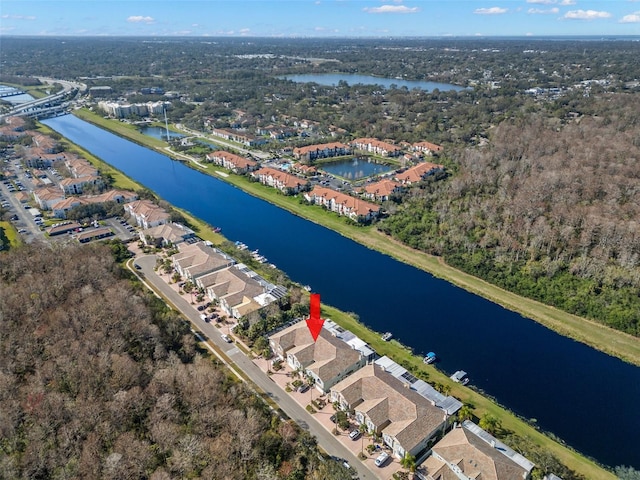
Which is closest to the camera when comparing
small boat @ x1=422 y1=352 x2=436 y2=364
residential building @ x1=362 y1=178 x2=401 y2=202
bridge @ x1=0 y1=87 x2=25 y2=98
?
small boat @ x1=422 y1=352 x2=436 y2=364

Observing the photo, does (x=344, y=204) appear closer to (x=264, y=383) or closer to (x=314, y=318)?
(x=314, y=318)

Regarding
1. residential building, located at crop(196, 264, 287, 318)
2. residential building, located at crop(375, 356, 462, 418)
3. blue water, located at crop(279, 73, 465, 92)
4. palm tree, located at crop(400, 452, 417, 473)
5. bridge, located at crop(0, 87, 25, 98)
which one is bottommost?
palm tree, located at crop(400, 452, 417, 473)

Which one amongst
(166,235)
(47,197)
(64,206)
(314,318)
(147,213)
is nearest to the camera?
(314,318)

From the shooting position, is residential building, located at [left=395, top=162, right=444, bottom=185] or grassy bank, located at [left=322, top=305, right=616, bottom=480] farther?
residential building, located at [left=395, top=162, right=444, bottom=185]

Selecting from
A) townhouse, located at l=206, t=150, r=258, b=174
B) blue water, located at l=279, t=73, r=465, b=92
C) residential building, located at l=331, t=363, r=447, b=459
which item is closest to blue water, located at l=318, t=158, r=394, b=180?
townhouse, located at l=206, t=150, r=258, b=174

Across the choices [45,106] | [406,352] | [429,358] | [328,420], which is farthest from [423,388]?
[45,106]

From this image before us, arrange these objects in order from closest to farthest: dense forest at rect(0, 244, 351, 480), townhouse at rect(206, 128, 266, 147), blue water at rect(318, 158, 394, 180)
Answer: dense forest at rect(0, 244, 351, 480)
blue water at rect(318, 158, 394, 180)
townhouse at rect(206, 128, 266, 147)

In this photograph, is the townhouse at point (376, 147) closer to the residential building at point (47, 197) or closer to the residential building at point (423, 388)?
the residential building at point (47, 197)

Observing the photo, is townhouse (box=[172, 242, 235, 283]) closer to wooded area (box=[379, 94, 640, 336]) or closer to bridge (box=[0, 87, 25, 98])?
Result: wooded area (box=[379, 94, 640, 336])
